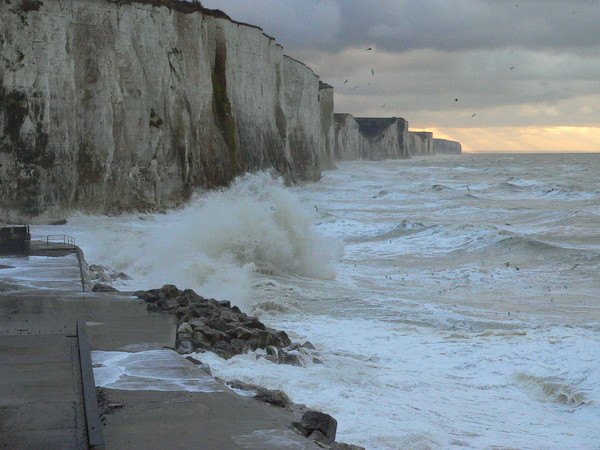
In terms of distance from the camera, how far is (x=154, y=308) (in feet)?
36.1

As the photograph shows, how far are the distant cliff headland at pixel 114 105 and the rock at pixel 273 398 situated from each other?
56.4ft

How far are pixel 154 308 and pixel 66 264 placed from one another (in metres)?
4.30

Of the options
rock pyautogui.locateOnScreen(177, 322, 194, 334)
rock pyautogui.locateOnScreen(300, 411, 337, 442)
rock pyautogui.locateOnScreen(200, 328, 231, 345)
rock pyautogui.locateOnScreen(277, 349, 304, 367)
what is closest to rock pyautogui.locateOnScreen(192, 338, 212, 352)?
rock pyautogui.locateOnScreen(200, 328, 231, 345)

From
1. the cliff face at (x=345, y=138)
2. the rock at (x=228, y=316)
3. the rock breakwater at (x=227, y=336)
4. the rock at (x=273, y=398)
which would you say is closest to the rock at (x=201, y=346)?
the rock breakwater at (x=227, y=336)

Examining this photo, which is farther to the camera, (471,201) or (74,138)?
(471,201)

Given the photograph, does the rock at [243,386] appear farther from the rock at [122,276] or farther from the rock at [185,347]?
the rock at [122,276]

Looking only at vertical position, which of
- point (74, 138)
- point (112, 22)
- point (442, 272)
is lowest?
point (442, 272)

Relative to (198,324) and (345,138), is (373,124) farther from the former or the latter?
(198,324)

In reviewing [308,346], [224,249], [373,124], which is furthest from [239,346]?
[373,124]

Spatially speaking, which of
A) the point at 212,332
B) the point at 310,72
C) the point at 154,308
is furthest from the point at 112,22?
the point at 310,72

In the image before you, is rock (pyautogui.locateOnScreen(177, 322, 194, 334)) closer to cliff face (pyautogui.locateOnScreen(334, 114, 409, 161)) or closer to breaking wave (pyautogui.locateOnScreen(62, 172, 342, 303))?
breaking wave (pyautogui.locateOnScreen(62, 172, 342, 303))

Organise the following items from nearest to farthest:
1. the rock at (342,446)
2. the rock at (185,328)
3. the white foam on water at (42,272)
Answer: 1. the rock at (342,446)
2. the rock at (185,328)
3. the white foam on water at (42,272)

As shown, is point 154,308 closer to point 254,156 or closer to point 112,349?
point 112,349

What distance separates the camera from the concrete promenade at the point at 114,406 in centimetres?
579
